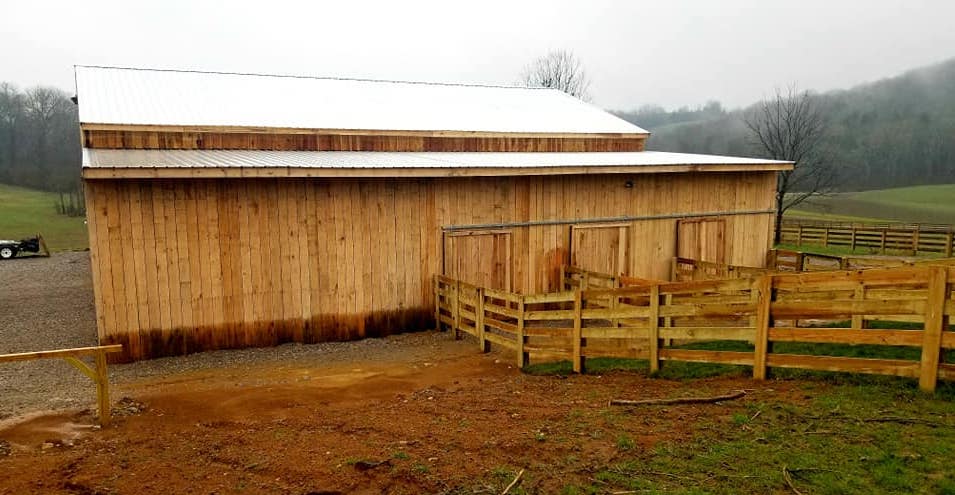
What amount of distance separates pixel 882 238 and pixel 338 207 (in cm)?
2241

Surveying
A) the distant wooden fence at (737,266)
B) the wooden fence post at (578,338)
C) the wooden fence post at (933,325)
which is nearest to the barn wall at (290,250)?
the distant wooden fence at (737,266)

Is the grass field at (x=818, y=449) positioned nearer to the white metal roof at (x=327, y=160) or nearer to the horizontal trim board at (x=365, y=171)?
the horizontal trim board at (x=365, y=171)

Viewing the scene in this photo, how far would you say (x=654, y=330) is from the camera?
791 centimetres

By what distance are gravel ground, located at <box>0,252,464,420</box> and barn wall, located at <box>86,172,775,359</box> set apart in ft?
1.57

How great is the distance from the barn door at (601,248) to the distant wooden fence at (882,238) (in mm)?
14915

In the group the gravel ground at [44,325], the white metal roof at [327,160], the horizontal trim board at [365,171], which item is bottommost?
the gravel ground at [44,325]

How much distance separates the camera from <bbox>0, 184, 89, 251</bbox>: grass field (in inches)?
1267

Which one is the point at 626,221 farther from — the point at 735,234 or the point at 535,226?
the point at 735,234

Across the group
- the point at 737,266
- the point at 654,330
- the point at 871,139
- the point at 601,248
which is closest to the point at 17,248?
the point at 601,248

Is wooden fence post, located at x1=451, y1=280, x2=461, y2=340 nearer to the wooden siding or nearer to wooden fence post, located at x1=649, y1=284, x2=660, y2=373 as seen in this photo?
wooden fence post, located at x1=649, y1=284, x2=660, y2=373

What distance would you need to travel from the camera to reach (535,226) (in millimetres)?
13766

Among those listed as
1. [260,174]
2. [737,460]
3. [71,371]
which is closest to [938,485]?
[737,460]

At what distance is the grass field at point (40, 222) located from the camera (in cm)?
3219

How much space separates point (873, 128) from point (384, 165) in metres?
121
